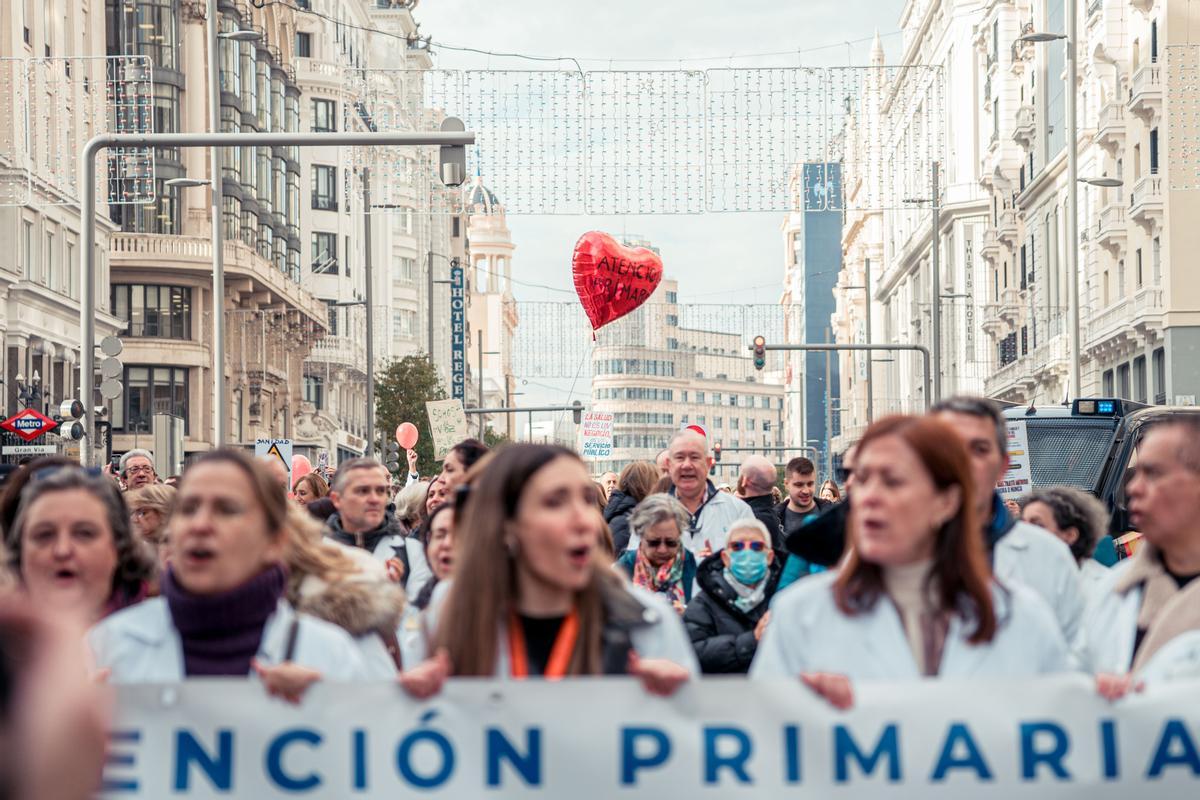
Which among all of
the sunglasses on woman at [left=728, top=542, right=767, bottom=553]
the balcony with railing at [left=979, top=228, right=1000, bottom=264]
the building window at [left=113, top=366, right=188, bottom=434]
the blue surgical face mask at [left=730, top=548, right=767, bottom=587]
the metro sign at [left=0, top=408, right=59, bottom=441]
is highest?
the balcony with railing at [left=979, top=228, right=1000, bottom=264]

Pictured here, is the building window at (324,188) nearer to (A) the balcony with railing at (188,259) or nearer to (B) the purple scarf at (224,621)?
(A) the balcony with railing at (188,259)

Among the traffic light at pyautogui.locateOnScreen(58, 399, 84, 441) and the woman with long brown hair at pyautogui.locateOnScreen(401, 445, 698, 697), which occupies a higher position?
the traffic light at pyautogui.locateOnScreen(58, 399, 84, 441)

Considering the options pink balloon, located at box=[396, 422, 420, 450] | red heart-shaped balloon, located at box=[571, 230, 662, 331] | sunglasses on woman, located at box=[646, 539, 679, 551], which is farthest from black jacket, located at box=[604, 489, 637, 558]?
pink balloon, located at box=[396, 422, 420, 450]

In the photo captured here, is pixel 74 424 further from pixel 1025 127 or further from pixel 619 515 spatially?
pixel 1025 127

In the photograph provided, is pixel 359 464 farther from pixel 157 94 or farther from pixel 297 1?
pixel 297 1

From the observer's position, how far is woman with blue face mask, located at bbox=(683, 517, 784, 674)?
26.5 ft

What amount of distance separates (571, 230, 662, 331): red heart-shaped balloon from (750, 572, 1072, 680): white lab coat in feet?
70.2

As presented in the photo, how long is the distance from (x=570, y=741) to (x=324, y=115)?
2800 inches

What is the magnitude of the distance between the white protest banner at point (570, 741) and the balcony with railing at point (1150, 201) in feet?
140

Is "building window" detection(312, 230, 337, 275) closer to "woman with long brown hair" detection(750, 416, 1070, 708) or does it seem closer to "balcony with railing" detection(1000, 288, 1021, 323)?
"balcony with railing" detection(1000, 288, 1021, 323)

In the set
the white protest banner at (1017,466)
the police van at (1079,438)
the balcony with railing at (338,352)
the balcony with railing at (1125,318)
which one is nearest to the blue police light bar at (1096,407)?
the police van at (1079,438)

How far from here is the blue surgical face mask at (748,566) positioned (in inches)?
320

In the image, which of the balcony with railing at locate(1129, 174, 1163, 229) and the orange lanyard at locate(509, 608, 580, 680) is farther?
the balcony with railing at locate(1129, 174, 1163, 229)

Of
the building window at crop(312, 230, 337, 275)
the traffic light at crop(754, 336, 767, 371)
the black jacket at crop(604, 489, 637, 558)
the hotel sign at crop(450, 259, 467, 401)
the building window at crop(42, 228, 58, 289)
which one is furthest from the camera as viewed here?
the hotel sign at crop(450, 259, 467, 401)
